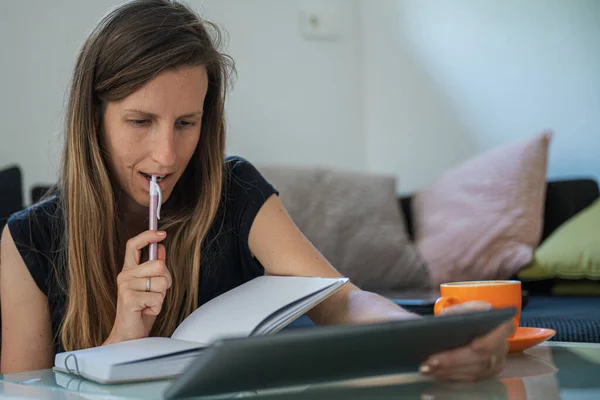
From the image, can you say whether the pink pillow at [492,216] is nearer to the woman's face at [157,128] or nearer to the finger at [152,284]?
the woman's face at [157,128]

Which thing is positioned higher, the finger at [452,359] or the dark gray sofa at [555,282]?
the finger at [452,359]

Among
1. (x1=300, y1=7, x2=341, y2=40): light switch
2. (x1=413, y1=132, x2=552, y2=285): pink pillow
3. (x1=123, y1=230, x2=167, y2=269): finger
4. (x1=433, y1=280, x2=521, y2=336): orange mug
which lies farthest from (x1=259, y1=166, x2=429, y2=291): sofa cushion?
(x1=433, y1=280, x2=521, y2=336): orange mug

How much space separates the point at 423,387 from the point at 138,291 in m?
0.45

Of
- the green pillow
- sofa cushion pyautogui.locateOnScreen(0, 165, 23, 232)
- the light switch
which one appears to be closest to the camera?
sofa cushion pyautogui.locateOnScreen(0, 165, 23, 232)

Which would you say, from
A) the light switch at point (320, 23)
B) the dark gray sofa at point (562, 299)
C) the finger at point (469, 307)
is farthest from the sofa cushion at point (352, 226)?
the finger at point (469, 307)

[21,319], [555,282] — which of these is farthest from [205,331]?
[555,282]

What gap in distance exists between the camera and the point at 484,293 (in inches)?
33.9

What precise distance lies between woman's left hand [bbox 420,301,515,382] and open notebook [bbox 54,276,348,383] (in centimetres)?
18

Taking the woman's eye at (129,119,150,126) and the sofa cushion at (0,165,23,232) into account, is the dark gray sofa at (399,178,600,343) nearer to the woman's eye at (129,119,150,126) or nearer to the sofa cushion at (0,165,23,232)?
the woman's eye at (129,119,150,126)

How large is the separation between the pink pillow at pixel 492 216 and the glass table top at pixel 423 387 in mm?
1363

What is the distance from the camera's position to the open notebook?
76 centimetres

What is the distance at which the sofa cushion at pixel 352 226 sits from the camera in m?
2.30

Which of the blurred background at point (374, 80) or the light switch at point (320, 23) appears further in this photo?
Result: the light switch at point (320, 23)

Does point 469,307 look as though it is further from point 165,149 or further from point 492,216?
point 492,216
